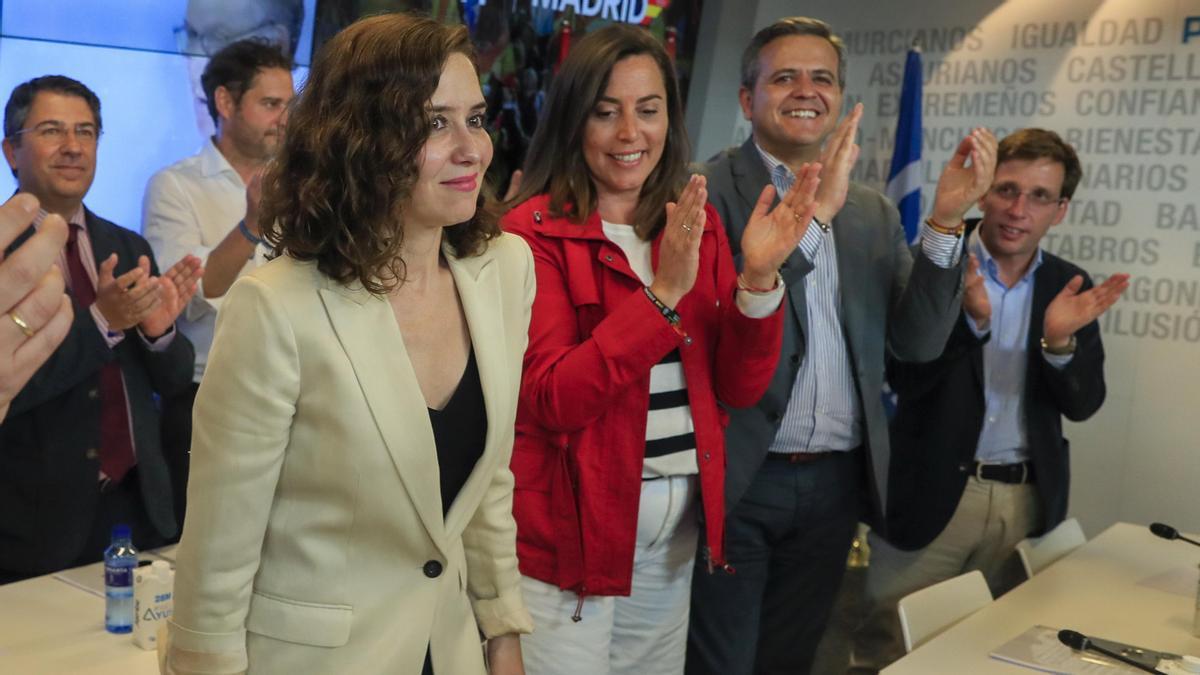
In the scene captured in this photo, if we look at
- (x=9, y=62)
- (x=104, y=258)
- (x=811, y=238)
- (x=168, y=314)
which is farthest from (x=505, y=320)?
(x=9, y=62)

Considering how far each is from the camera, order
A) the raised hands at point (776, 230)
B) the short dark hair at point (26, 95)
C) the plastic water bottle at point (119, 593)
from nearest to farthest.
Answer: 1. the plastic water bottle at point (119, 593)
2. the raised hands at point (776, 230)
3. the short dark hair at point (26, 95)

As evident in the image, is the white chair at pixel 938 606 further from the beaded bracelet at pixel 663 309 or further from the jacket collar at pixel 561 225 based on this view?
the jacket collar at pixel 561 225

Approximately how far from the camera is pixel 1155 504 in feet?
15.5

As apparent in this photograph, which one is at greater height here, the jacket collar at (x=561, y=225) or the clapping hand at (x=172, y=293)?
the jacket collar at (x=561, y=225)

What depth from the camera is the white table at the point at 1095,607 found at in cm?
232

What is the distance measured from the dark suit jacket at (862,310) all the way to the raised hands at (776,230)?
0.38 meters

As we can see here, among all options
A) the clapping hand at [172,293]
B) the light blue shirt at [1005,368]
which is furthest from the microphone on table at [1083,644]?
the clapping hand at [172,293]

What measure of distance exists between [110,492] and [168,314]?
542mm

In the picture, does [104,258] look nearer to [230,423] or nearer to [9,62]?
[9,62]

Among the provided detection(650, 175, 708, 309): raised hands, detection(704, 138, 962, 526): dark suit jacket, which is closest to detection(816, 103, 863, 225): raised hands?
detection(704, 138, 962, 526): dark suit jacket

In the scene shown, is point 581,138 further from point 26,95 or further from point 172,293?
point 26,95

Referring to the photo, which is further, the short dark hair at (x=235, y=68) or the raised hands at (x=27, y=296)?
the short dark hair at (x=235, y=68)

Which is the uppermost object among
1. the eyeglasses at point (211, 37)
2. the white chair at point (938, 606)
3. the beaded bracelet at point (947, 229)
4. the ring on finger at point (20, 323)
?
the eyeglasses at point (211, 37)

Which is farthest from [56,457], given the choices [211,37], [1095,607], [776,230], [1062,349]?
[1062,349]
